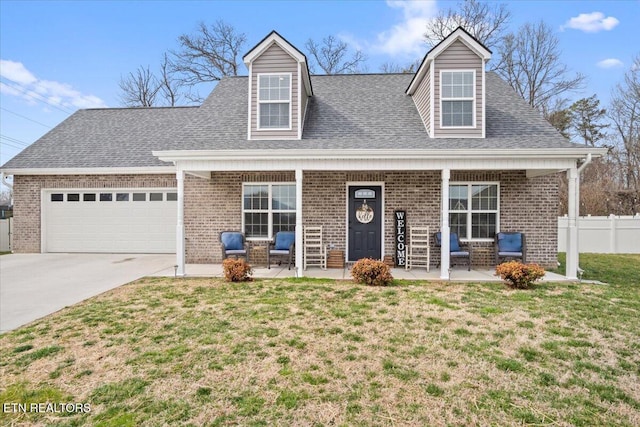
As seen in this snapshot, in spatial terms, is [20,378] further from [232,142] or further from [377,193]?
[377,193]

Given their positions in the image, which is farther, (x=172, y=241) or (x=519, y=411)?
(x=172, y=241)

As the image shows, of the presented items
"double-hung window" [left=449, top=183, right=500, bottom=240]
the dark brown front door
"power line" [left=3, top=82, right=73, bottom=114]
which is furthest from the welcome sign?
"power line" [left=3, top=82, right=73, bottom=114]

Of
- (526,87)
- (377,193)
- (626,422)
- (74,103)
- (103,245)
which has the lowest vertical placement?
(626,422)

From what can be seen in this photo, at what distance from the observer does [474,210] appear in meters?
9.58

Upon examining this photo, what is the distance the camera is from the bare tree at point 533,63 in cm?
1981

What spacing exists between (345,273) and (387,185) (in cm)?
281

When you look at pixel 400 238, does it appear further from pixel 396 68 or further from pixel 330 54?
pixel 330 54

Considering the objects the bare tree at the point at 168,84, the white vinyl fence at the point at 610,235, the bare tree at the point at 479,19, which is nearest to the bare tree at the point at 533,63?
the bare tree at the point at 479,19

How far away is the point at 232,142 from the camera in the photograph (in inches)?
359

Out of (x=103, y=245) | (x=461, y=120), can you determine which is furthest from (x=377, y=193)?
(x=103, y=245)

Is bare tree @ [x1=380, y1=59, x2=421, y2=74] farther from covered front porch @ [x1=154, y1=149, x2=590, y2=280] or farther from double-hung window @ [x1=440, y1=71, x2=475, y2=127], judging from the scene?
covered front porch @ [x1=154, y1=149, x2=590, y2=280]

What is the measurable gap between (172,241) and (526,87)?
21106mm

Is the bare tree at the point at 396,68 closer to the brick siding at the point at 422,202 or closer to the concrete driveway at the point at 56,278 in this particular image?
the brick siding at the point at 422,202

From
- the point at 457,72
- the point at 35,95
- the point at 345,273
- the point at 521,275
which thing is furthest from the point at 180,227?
the point at 35,95
